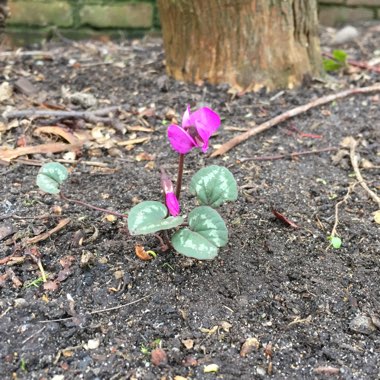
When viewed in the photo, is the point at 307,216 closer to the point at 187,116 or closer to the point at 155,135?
the point at 187,116

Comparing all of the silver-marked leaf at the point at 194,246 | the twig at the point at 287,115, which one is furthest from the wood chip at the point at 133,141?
the silver-marked leaf at the point at 194,246

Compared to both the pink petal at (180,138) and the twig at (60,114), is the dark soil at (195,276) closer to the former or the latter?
the twig at (60,114)

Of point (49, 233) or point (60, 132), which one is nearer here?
point (49, 233)

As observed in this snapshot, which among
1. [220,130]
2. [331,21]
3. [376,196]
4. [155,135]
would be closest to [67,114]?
[155,135]

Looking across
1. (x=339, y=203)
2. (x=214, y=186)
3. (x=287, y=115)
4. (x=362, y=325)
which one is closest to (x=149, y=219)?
(x=214, y=186)

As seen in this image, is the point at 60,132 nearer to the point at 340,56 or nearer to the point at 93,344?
the point at 93,344

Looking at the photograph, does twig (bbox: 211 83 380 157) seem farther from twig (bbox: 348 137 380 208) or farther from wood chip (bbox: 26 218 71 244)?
wood chip (bbox: 26 218 71 244)
